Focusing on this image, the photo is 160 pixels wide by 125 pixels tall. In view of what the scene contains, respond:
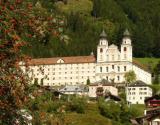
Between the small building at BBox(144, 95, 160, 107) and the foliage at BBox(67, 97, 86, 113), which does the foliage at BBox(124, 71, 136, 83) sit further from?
the foliage at BBox(67, 97, 86, 113)

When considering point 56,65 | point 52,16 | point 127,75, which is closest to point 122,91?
point 127,75

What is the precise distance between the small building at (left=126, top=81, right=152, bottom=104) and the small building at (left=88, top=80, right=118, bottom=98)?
2.65 m

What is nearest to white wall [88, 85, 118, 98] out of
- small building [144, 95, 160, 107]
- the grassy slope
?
small building [144, 95, 160, 107]

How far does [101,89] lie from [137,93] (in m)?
7.12

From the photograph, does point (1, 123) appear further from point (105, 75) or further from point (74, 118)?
point (105, 75)

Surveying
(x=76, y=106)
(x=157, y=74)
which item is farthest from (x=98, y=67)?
(x=76, y=106)

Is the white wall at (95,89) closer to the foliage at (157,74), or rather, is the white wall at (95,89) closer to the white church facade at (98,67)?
the white church facade at (98,67)

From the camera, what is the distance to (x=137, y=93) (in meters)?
125

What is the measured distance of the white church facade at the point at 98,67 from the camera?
Answer: 483 feet

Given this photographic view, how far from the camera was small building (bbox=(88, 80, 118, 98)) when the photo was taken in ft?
400

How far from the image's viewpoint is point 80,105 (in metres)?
90.4

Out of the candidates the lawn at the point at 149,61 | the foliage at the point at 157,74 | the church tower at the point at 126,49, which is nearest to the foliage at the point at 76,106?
the foliage at the point at 157,74

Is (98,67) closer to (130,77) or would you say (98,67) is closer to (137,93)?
(130,77)

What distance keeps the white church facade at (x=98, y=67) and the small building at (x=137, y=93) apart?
1649 centimetres
